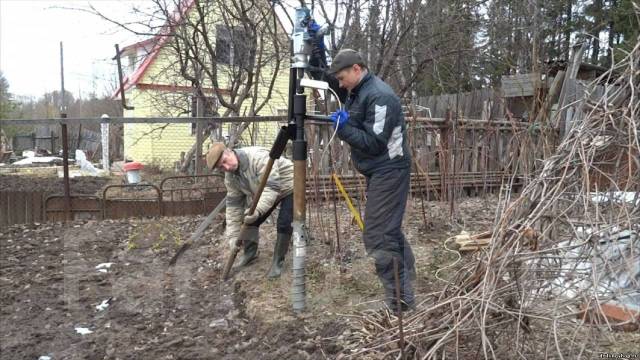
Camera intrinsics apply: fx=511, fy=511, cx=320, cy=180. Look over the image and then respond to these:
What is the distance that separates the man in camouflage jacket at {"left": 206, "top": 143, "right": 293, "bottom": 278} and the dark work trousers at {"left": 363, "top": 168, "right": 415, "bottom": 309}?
1.20 meters

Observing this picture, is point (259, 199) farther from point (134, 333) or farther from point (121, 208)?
point (121, 208)

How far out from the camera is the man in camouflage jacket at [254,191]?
414 cm

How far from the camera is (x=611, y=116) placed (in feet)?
6.72

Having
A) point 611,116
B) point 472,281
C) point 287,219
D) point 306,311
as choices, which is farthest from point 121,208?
point 611,116

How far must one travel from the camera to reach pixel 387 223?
10.5 ft

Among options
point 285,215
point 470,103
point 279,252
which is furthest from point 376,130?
point 470,103

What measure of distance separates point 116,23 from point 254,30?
224 cm

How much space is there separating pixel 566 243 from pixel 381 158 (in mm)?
1343

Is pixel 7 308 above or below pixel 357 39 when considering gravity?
below

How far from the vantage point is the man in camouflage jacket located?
414cm

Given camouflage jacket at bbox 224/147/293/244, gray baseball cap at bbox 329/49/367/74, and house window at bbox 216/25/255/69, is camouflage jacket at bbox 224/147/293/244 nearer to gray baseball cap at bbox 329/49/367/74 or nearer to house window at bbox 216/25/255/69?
gray baseball cap at bbox 329/49/367/74

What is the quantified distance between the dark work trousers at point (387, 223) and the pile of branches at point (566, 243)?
981 mm

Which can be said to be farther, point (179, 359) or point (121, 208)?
point (121, 208)

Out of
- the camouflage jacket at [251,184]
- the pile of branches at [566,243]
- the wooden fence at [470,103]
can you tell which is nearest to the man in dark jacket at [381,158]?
the pile of branches at [566,243]
